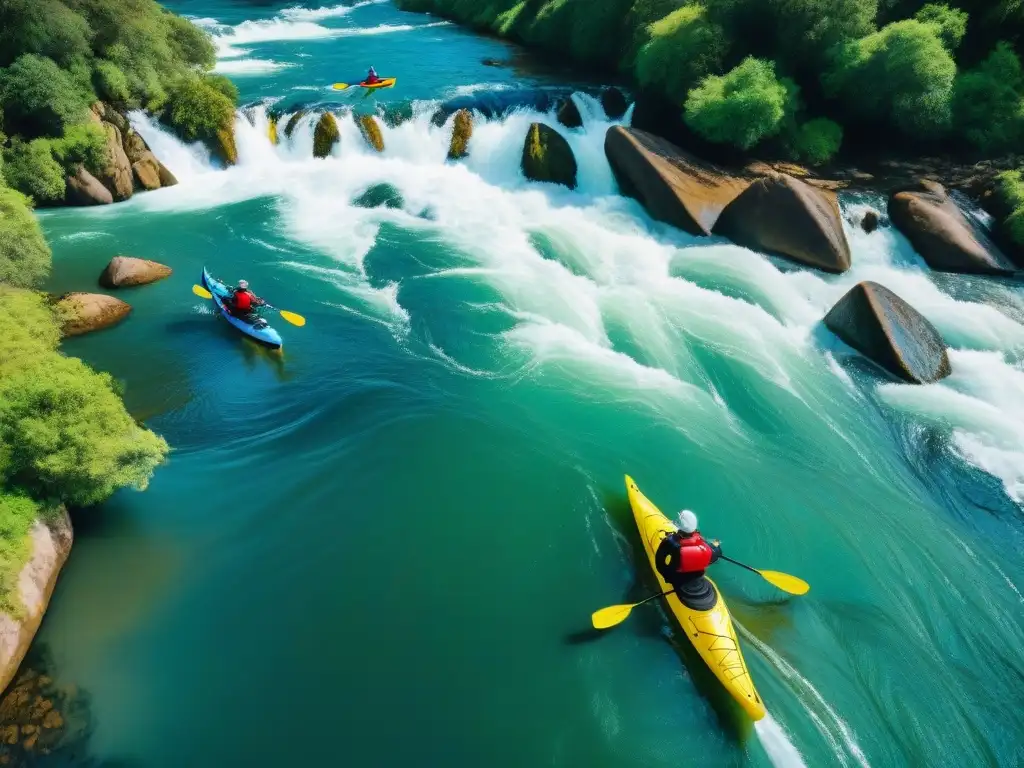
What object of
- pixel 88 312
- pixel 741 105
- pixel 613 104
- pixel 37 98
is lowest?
pixel 88 312

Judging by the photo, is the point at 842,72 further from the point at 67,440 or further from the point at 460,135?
the point at 67,440

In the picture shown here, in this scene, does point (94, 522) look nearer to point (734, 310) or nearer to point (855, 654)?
point (855, 654)

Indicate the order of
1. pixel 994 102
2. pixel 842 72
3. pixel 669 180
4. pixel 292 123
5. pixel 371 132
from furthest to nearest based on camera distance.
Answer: pixel 371 132, pixel 292 123, pixel 994 102, pixel 842 72, pixel 669 180

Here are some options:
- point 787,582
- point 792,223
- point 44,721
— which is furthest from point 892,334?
point 44,721

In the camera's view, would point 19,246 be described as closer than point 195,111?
Yes

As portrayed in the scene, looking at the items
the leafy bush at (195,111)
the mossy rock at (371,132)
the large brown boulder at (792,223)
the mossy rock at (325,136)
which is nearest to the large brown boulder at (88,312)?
the leafy bush at (195,111)
